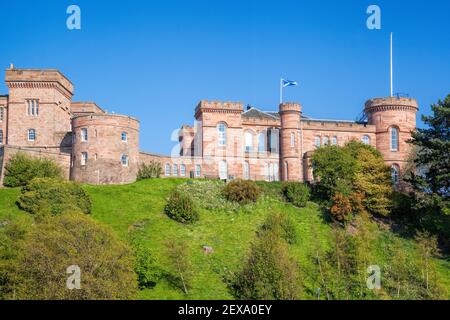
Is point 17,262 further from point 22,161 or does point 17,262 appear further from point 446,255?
point 446,255

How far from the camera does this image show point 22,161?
2192 inches

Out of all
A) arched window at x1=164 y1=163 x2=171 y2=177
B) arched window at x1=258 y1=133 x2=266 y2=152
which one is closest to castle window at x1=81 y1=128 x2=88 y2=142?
arched window at x1=164 y1=163 x2=171 y2=177

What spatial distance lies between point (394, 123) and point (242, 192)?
2126 cm

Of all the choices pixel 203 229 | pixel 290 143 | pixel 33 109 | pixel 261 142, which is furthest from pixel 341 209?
pixel 33 109

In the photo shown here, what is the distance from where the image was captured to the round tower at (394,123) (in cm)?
6838

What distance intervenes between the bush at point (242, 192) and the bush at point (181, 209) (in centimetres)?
443

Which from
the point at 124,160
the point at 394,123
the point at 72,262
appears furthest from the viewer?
A: the point at 394,123

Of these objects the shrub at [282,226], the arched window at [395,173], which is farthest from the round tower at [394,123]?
the shrub at [282,226]

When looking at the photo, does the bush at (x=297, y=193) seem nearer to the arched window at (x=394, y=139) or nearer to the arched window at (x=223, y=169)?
the arched window at (x=223, y=169)

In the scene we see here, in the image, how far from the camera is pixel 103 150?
195 ft

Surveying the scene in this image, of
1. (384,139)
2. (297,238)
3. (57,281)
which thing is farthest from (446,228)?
(57,281)

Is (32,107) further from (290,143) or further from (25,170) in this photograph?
(290,143)

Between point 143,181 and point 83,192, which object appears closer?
point 83,192
